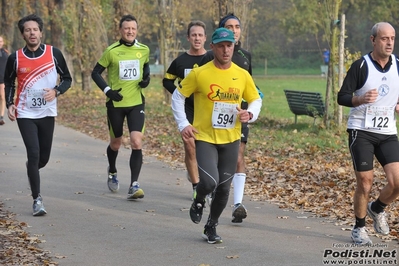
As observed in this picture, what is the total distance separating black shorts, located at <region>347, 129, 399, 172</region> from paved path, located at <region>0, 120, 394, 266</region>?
0.80 metres

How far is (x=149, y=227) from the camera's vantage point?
902cm

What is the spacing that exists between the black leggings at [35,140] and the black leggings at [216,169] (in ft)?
8.20

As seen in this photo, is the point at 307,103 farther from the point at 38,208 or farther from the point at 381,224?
the point at 381,224

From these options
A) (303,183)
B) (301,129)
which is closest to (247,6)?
(301,129)

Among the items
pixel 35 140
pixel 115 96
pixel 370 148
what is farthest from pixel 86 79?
pixel 370 148

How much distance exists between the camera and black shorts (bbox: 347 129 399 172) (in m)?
7.97

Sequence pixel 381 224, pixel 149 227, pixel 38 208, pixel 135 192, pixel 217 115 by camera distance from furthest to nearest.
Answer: pixel 135 192, pixel 38 208, pixel 149 227, pixel 381 224, pixel 217 115

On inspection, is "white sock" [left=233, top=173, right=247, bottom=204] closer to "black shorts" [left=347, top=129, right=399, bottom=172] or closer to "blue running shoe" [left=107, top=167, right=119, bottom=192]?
"black shorts" [left=347, top=129, right=399, bottom=172]

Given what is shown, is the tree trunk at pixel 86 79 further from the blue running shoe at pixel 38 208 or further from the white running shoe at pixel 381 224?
the white running shoe at pixel 381 224

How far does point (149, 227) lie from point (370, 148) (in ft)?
8.37

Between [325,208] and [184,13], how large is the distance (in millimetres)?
54324

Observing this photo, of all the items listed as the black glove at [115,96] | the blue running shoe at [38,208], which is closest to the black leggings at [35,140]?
the blue running shoe at [38,208]

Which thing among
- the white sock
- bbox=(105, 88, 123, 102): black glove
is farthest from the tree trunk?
the white sock

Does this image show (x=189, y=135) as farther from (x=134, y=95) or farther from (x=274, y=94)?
(x=274, y=94)
